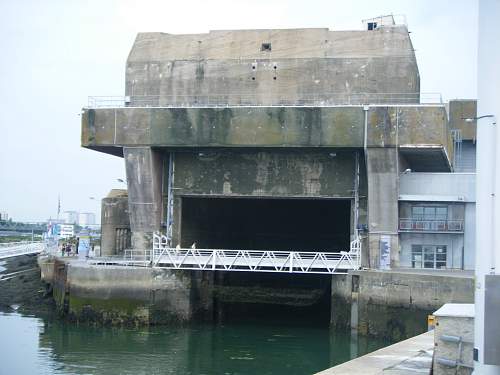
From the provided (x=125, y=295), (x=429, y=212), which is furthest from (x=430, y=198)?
(x=125, y=295)

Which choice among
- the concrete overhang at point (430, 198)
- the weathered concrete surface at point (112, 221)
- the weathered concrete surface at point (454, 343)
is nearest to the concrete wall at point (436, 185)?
the concrete overhang at point (430, 198)

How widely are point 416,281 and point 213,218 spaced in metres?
17.7

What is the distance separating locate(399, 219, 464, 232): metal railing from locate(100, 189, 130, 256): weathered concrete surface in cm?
1553

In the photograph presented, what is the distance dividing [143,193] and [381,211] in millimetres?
11598

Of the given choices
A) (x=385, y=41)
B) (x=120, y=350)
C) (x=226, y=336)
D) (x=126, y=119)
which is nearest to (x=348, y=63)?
(x=385, y=41)

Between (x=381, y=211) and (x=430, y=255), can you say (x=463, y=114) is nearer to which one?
(x=430, y=255)

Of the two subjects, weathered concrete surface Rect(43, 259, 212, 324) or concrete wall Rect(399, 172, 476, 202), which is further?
A: concrete wall Rect(399, 172, 476, 202)

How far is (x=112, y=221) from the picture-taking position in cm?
4178

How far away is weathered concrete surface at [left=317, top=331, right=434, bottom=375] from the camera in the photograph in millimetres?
12977

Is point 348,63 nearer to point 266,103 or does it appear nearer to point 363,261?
point 266,103

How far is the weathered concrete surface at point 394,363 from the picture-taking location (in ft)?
42.6

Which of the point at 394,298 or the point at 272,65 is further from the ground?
the point at 272,65

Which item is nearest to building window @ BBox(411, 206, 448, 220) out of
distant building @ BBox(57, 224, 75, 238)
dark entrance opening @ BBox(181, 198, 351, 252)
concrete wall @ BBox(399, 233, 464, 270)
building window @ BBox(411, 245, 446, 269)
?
concrete wall @ BBox(399, 233, 464, 270)

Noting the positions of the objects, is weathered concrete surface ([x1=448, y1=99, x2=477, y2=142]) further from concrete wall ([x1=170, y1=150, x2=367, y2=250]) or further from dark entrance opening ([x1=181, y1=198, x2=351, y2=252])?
concrete wall ([x1=170, y1=150, x2=367, y2=250])
